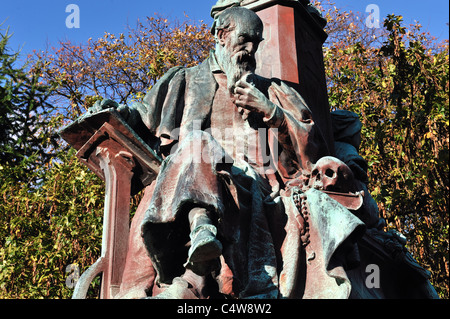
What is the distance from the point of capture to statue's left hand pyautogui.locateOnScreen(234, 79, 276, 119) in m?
5.12

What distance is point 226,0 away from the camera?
6.16 m

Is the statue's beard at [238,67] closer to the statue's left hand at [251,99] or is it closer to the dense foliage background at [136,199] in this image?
the statue's left hand at [251,99]

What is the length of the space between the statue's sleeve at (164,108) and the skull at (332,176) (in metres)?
1.06

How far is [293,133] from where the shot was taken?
17.0 ft

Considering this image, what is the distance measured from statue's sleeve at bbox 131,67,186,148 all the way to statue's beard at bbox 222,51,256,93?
422mm

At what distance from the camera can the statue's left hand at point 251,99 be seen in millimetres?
5125

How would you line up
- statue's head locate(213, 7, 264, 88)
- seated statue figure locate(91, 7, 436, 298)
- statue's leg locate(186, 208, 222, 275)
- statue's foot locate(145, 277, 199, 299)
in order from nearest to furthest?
statue's leg locate(186, 208, 222, 275), statue's foot locate(145, 277, 199, 299), seated statue figure locate(91, 7, 436, 298), statue's head locate(213, 7, 264, 88)

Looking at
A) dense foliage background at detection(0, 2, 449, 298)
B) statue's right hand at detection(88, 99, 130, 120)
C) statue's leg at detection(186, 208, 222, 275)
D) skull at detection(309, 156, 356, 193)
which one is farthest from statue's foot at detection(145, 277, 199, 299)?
dense foliage background at detection(0, 2, 449, 298)

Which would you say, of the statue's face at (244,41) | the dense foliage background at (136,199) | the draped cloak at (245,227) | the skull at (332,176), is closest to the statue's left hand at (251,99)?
the statue's face at (244,41)

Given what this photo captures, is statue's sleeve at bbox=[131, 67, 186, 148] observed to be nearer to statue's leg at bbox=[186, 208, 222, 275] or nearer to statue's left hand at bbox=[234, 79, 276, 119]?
statue's left hand at bbox=[234, 79, 276, 119]

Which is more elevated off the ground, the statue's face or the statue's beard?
the statue's face

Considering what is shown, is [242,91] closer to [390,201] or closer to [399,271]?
[399,271]

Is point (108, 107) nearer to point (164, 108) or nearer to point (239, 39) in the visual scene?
point (164, 108)

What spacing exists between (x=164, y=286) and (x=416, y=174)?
21.9 ft
